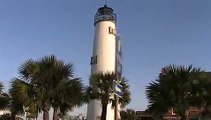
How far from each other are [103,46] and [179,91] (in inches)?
795

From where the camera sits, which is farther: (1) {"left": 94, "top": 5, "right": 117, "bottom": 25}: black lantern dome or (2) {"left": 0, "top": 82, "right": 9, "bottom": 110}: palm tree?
(1) {"left": 94, "top": 5, "right": 117, "bottom": 25}: black lantern dome

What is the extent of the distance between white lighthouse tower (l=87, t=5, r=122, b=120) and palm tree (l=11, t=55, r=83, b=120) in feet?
57.8

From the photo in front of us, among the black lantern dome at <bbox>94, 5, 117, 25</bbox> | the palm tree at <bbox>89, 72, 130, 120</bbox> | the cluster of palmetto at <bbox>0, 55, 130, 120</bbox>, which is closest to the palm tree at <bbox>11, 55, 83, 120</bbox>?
the cluster of palmetto at <bbox>0, 55, 130, 120</bbox>

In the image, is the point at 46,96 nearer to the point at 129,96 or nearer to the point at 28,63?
the point at 28,63

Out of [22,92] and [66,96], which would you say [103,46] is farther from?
[22,92]

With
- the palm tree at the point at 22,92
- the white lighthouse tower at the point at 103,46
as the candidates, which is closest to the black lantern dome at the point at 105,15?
the white lighthouse tower at the point at 103,46

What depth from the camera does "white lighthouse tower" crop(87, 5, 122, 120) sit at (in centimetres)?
4238

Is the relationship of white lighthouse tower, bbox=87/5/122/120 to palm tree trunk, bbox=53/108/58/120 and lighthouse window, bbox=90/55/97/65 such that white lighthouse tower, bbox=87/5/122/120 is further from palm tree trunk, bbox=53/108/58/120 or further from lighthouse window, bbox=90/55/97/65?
palm tree trunk, bbox=53/108/58/120

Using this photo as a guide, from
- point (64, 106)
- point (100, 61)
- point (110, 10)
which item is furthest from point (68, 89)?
point (110, 10)

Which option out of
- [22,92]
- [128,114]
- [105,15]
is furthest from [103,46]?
[128,114]

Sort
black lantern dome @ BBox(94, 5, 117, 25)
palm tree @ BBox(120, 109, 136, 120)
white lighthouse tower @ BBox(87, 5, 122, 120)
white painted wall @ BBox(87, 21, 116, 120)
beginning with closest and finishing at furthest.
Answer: white lighthouse tower @ BBox(87, 5, 122, 120), white painted wall @ BBox(87, 21, 116, 120), black lantern dome @ BBox(94, 5, 117, 25), palm tree @ BBox(120, 109, 136, 120)

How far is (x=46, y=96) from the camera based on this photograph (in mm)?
23531

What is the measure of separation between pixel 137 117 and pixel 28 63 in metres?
43.3

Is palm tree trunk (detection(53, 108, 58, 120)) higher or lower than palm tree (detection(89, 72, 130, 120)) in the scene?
lower
